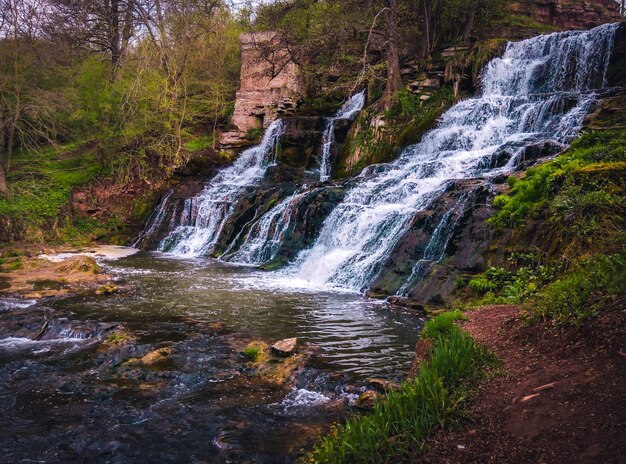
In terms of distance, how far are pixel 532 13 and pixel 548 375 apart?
28815mm

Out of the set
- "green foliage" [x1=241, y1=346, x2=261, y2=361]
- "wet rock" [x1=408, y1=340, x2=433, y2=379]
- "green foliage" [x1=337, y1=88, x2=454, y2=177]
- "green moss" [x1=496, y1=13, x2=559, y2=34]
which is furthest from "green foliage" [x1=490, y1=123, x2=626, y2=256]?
"green moss" [x1=496, y1=13, x2=559, y2=34]

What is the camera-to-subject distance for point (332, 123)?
22.1 m

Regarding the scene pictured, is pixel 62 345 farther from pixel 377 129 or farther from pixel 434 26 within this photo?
pixel 434 26

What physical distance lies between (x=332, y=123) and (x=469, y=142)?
24.6 ft

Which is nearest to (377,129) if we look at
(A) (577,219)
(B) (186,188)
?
(B) (186,188)

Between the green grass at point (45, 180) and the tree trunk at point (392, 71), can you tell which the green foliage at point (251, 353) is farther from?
the green grass at point (45, 180)

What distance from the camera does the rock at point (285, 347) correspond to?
6.82 m

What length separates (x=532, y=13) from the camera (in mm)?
27328

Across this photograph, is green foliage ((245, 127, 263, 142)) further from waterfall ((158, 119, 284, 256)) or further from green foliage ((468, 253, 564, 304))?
green foliage ((468, 253, 564, 304))

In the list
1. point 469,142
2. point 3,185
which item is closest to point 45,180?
point 3,185

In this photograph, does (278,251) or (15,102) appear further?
(15,102)

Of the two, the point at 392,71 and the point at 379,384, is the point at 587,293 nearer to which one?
the point at 379,384

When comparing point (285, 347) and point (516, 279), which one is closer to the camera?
point (285, 347)

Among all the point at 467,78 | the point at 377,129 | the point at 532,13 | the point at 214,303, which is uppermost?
the point at 532,13
